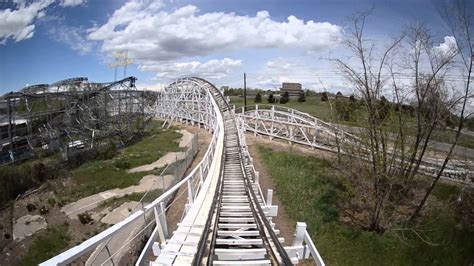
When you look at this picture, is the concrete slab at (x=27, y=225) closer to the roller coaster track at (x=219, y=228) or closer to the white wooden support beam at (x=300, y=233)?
the roller coaster track at (x=219, y=228)

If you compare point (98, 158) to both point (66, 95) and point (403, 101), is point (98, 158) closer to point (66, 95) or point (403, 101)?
point (66, 95)

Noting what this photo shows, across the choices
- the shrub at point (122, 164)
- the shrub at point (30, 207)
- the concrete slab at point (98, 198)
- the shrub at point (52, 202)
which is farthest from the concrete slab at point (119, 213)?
the shrub at point (122, 164)

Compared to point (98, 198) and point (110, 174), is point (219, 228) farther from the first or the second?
point (110, 174)

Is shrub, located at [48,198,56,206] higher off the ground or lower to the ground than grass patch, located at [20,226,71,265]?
higher

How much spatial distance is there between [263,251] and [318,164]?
584 inches

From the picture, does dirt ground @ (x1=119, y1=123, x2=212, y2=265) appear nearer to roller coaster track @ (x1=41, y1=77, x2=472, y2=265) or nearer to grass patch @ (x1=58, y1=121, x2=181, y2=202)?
roller coaster track @ (x1=41, y1=77, x2=472, y2=265)

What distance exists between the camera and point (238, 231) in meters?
6.93

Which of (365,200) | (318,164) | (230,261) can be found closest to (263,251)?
(230,261)

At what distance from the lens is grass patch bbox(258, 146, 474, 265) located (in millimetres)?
11953

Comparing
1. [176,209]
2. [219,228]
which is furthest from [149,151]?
[219,228]

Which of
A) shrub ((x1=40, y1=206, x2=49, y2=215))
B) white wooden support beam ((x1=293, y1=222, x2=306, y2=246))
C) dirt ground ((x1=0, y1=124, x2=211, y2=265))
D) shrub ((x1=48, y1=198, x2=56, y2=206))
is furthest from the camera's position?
shrub ((x1=48, y1=198, x2=56, y2=206))

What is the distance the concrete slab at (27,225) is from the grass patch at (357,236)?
10743 millimetres

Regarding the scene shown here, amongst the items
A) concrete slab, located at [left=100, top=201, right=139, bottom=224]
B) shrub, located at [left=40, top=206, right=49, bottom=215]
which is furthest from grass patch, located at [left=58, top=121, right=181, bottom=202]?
concrete slab, located at [left=100, top=201, right=139, bottom=224]

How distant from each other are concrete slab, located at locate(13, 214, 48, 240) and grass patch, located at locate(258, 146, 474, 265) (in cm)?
1074
